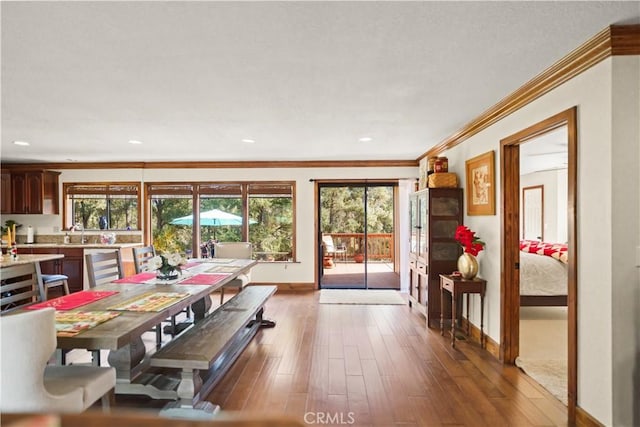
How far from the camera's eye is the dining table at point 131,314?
5.71 feet

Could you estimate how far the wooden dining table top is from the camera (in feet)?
5.60

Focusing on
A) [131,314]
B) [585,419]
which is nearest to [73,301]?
[131,314]

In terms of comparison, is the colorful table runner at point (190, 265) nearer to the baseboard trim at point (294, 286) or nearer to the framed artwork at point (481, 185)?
the baseboard trim at point (294, 286)

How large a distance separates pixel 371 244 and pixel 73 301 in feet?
18.6

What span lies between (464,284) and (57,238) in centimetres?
721

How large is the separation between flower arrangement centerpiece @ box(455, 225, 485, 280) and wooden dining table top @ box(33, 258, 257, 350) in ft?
8.09

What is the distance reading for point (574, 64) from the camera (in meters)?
2.19

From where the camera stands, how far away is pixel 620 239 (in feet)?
6.42

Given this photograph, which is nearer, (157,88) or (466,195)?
(157,88)

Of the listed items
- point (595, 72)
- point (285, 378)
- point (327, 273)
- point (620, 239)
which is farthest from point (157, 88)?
point (327, 273)

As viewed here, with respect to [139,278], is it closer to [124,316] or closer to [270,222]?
[124,316]

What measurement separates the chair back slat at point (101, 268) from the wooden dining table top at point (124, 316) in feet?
0.68

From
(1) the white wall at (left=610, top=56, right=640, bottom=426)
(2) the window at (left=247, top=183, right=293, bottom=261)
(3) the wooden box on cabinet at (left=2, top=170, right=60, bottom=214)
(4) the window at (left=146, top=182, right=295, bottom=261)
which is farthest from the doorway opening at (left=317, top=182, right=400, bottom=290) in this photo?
(3) the wooden box on cabinet at (left=2, top=170, right=60, bottom=214)

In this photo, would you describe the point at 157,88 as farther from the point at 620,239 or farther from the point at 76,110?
the point at 620,239
